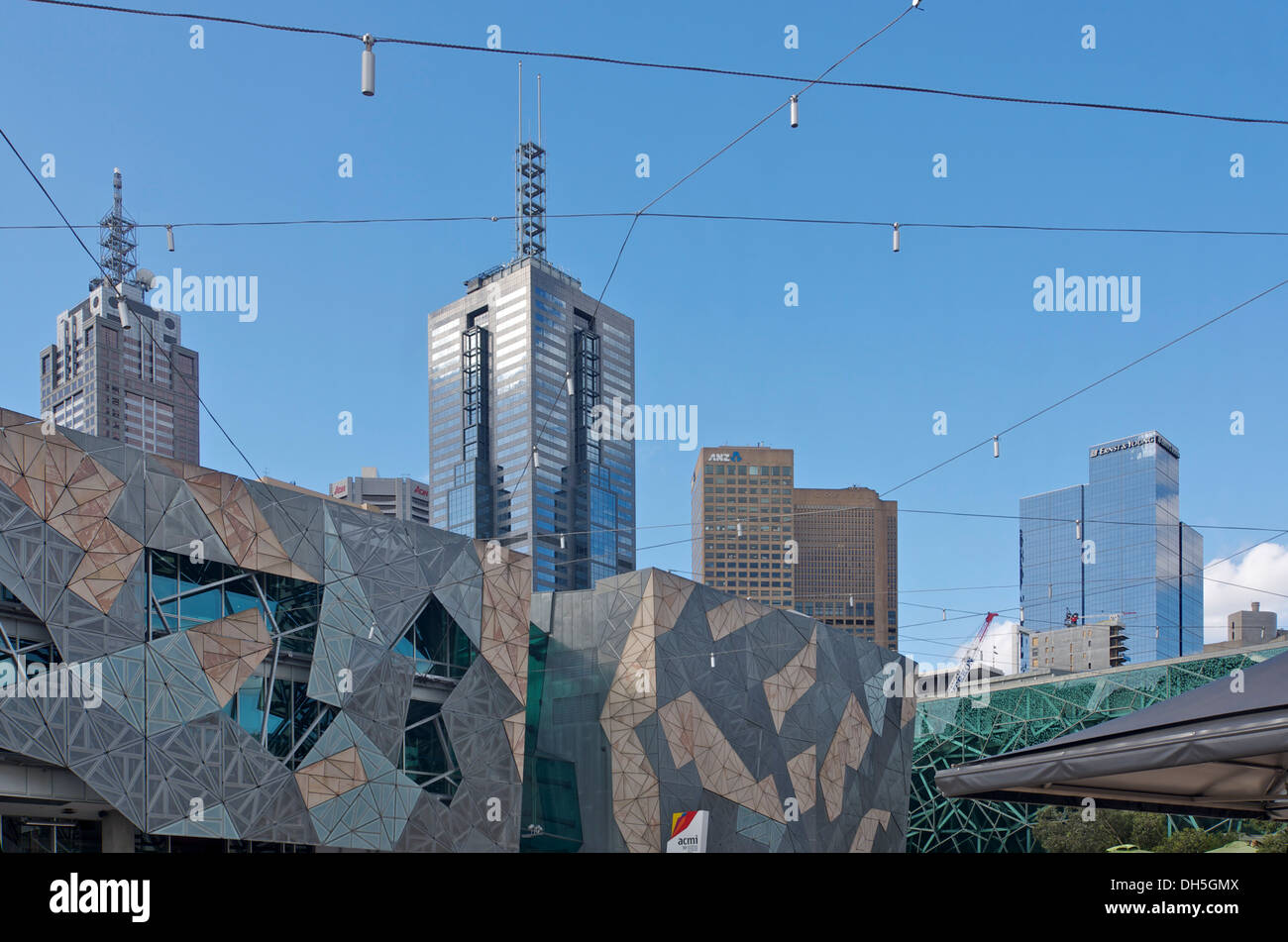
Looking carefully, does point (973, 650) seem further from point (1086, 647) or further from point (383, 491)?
point (383, 491)

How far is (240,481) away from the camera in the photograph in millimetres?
33125

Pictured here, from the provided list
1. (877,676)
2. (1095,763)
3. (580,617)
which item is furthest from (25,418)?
(877,676)

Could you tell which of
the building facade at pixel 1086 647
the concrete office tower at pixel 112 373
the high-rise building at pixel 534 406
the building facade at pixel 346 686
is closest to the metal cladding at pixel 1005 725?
the building facade at pixel 346 686

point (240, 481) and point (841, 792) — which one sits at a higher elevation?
point (240, 481)

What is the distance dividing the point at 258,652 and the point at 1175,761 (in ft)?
93.1

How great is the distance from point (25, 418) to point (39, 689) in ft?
20.5

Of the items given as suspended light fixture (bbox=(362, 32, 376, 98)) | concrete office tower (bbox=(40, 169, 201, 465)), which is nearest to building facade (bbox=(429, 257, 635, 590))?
concrete office tower (bbox=(40, 169, 201, 465))

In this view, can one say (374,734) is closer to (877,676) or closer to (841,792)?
(841,792)

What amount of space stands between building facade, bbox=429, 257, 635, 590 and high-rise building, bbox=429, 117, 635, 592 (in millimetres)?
152

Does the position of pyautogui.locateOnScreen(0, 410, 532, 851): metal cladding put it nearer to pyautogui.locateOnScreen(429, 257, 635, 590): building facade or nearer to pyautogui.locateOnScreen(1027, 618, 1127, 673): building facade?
pyautogui.locateOnScreen(1027, 618, 1127, 673): building facade

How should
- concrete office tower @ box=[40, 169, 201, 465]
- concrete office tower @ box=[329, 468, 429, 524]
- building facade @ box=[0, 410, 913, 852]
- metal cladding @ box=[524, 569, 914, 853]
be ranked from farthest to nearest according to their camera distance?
concrete office tower @ box=[40, 169, 201, 465], concrete office tower @ box=[329, 468, 429, 524], metal cladding @ box=[524, 569, 914, 853], building facade @ box=[0, 410, 913, 852]

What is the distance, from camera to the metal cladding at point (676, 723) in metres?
43.0

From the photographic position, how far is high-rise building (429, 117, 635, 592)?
186 metres
